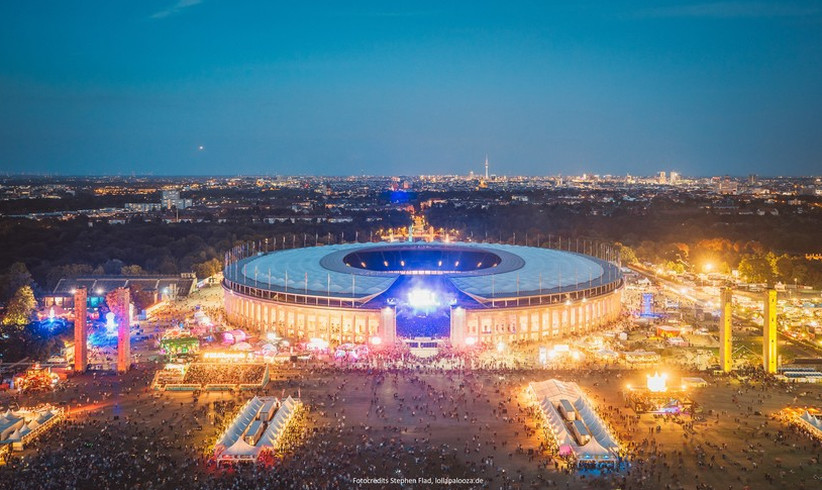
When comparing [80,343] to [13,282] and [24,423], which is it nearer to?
[24,423]

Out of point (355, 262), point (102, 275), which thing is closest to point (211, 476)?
point (355, 262)

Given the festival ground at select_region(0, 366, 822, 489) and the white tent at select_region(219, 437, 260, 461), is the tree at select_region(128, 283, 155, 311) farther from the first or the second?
the white tent at select_region(219, 437, 260, 461)

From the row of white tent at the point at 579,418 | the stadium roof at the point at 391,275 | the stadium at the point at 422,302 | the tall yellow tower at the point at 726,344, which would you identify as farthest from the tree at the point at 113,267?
the tall yellow tower at the point at 726,344

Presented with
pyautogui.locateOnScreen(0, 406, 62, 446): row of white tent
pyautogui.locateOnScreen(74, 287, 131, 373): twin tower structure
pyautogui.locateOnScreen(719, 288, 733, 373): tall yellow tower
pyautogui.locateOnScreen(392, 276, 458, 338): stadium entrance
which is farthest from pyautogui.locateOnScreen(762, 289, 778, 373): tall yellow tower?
pyautogui.locateOnScreen(0, 406, 62, 446): row of white tent

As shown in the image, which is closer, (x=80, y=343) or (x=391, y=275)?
(x=80, y=343)

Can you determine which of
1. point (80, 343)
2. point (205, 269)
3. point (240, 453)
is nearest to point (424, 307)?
point (80, 343)

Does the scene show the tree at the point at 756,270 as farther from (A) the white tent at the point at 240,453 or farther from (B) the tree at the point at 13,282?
(B) the tree at the point at 13,282
